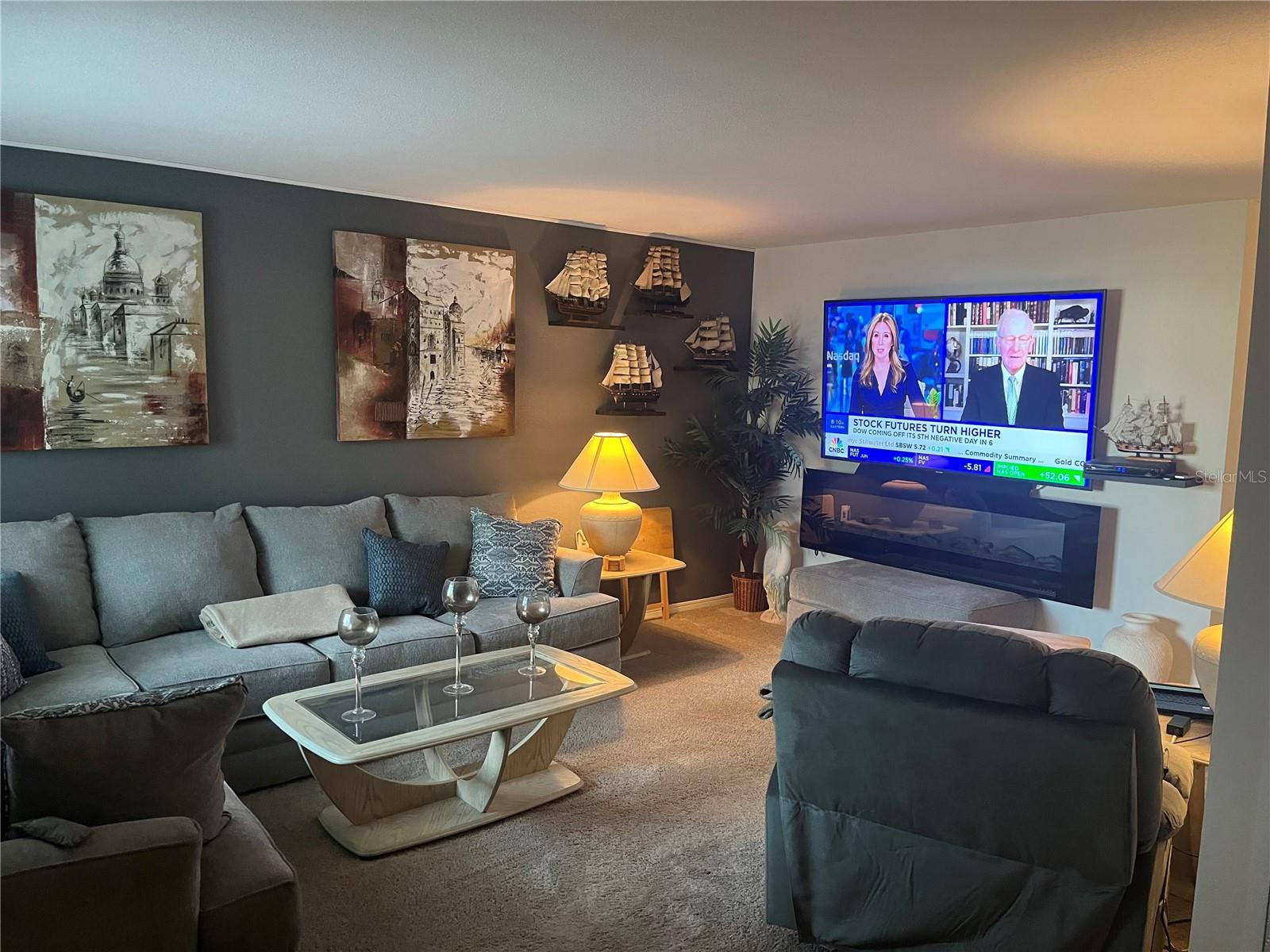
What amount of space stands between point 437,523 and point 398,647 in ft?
3.09

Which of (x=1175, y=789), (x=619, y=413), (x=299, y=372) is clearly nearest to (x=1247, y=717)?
(x=1175, y=789)

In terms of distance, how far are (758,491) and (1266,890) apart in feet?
15.2

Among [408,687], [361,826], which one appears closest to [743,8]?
[408,687]

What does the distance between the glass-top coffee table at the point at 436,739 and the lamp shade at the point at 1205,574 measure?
1758mm

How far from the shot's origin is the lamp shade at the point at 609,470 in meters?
5.06

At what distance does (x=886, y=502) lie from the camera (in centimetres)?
555

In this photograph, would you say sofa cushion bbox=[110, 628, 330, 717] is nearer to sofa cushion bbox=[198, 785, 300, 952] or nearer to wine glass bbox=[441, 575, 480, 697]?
wine glass bbox=[441, 575, 480, 697]

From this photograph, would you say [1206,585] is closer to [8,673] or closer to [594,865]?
[594,865]

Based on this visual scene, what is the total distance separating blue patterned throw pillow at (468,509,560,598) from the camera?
4.55 m

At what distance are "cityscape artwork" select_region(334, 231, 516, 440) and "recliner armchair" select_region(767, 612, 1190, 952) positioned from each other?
115 inches

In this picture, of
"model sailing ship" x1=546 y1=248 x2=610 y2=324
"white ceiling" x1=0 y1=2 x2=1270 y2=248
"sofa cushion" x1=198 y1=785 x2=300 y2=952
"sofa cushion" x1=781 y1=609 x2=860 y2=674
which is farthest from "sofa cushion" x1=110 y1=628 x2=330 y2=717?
"model sailing ship" x1=546 y1=248 x2=610 y2=324

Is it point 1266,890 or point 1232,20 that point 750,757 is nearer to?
point 1266,890

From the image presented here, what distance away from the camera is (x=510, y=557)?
4.57m

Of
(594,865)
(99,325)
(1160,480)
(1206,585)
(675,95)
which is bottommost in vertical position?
(594,865)
